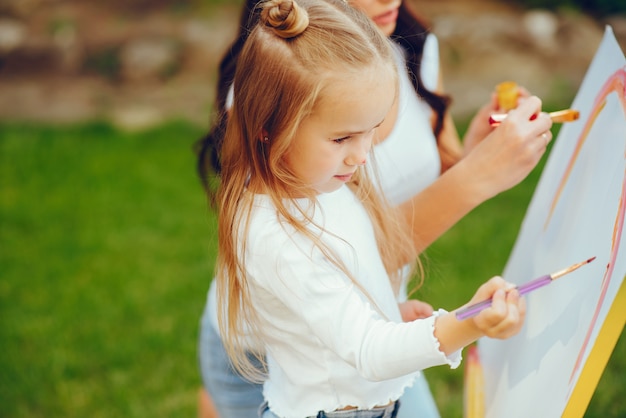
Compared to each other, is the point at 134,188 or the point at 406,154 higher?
the point at 406,154

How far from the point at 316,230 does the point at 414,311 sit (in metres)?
0.26

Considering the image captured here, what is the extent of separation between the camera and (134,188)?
11.3 ft

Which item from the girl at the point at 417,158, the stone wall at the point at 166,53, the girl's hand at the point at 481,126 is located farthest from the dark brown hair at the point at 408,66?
the stone wall at the point at 166,53

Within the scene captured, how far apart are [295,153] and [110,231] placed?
229cm

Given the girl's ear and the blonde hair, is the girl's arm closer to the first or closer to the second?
the blonde hair

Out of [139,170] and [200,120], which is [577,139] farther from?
[200,120]

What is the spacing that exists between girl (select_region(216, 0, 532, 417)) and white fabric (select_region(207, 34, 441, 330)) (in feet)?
0.79

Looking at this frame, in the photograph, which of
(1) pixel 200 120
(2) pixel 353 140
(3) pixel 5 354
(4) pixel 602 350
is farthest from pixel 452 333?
(1) pixel 200 120

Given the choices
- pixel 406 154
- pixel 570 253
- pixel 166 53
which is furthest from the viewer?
pixel 166 53

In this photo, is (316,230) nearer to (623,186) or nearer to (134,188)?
(623,186)

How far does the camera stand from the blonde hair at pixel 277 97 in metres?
0.97

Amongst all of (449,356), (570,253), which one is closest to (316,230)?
(449,356)

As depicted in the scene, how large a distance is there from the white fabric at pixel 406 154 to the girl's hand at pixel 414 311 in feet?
0.68

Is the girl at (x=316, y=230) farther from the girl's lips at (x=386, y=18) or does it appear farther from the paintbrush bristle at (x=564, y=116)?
the girl's lips at (x=386, y=18)
